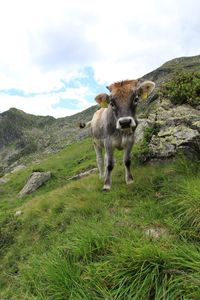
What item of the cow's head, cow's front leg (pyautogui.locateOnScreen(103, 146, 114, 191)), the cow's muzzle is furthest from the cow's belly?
the cow's muzzle

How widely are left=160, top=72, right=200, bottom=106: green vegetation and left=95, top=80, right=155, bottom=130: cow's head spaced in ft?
8.18

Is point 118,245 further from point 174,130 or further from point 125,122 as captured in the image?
point 174,130

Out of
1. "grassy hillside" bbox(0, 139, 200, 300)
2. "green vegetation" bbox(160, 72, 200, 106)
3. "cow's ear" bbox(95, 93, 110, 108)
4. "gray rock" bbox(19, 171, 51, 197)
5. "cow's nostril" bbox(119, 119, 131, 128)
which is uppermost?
"cow's ear" bbox(95, 93, 110, 108)

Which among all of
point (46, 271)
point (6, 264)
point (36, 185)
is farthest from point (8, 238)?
point (36, 185)

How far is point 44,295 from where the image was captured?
7457 mm

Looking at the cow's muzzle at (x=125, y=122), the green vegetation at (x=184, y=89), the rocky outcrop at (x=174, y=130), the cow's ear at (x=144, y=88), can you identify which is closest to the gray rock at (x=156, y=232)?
the cow's muzzle at (x=125, y=122)

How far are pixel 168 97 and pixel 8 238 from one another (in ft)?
28.1

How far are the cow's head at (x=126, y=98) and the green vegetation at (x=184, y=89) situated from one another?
8.18 ft

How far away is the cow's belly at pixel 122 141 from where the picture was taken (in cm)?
1289

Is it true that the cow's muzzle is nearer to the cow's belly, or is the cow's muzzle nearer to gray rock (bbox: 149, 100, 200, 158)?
the cow's belly

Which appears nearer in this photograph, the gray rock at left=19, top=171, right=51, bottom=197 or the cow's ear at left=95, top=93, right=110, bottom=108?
the cow's ear at left=95, top=93, right=110, bottom=108

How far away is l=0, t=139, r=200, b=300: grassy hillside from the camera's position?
6.60 meters

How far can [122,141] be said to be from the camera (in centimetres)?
1293

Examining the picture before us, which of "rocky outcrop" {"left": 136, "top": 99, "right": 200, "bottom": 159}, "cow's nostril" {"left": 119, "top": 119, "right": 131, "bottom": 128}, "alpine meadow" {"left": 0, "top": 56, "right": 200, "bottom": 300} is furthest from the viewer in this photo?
"rocky outcrop" {"left": 136, "top": 99, "right": 200, "bottom": 159}
